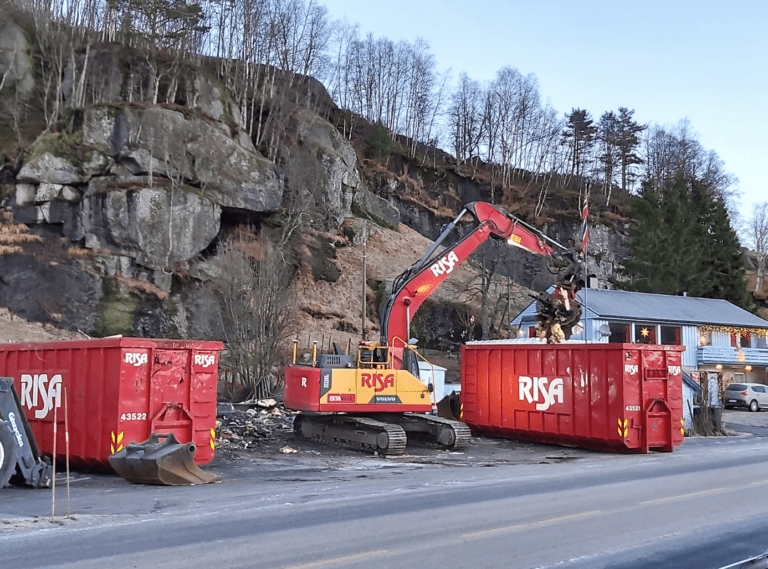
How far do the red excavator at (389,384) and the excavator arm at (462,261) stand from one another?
0.02 m

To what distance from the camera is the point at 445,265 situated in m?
19.0

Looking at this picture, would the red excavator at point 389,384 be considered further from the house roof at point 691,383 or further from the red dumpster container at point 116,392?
the house roof at point 691,383

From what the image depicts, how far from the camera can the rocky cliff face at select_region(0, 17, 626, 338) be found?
1334 inches

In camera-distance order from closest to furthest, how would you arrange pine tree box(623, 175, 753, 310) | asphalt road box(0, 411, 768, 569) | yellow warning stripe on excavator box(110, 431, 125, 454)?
1. asphalt road box(0, 411, 768, 569)
2. yellow warning stripe on excavator box(110, 431, 125, 454)
3. pine tree box(623, 175, 753, 310)

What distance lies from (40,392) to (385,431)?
7.02 m

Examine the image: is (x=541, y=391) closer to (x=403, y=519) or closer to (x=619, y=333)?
(x=403, y=519)

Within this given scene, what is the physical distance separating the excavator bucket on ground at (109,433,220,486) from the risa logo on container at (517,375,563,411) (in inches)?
388

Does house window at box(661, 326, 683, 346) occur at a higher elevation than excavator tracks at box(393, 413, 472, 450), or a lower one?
higher

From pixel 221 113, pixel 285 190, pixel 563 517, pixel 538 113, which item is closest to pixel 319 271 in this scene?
pixel 285 190

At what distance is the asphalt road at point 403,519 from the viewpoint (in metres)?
7.06

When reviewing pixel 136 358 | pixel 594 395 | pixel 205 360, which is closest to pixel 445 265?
pixel 594 395

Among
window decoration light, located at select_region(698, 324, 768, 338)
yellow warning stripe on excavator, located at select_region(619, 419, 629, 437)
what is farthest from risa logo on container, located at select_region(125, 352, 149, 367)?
window decoration light, located at select_region(698, 324, 768, 338)

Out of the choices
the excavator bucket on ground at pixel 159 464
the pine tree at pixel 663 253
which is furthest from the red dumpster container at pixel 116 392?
the pine tree at pixel 663 253

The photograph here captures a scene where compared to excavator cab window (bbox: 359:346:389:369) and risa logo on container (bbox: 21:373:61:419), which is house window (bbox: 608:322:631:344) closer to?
excavator cab window (bbox: 359:346:389:369)
